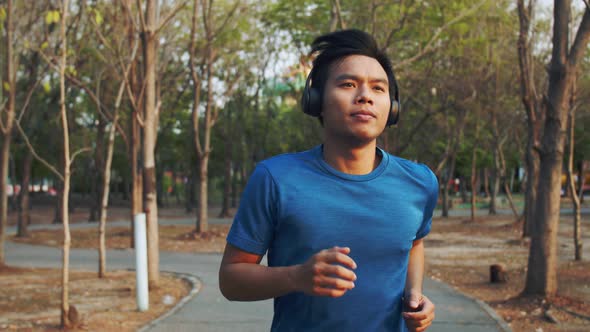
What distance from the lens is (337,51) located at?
2.23 meters

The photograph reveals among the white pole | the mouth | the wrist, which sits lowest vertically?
the white pole

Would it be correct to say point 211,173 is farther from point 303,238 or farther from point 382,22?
point 303,238

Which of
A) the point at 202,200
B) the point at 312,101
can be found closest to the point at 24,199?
the point at 202,200

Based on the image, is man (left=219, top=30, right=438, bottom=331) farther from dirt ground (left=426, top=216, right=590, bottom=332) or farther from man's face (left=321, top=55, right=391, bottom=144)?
dirt ground (left=426, top=216, right=590, bottom=332)

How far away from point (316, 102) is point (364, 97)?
0.67 feet

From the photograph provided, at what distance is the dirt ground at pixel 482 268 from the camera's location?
8.35 meters

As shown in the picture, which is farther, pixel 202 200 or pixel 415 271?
pixel 202 200

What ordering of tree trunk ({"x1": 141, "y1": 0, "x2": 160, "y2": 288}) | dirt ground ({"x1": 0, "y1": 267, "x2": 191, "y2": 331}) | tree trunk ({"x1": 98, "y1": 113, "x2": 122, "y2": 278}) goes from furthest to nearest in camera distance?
tree trunk ({"x1": 98, "y1": 113, "x2": 122, "y2": 278}) < tree trunk ({"x1": 141, "y1": 0, "x2": 160, "y2": 288}) < dirt ground ({"x1": 0, "y1": 267, "x2": 191, "y2": 331})

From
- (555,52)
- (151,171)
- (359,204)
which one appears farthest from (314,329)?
(151,171)

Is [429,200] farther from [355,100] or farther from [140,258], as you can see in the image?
[140,258]

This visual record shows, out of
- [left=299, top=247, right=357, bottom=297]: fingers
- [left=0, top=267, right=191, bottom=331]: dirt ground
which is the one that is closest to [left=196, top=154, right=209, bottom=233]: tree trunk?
[left=0, top=267, right=191, bottom=331]: dirt ground

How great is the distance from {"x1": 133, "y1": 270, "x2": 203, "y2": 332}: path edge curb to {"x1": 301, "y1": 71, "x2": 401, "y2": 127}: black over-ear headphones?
19.4 ft

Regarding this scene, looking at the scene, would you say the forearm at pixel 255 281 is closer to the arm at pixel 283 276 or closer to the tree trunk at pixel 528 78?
the arm at pixel 283 276

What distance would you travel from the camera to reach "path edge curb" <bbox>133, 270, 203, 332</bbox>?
7.90 m
